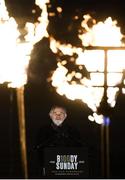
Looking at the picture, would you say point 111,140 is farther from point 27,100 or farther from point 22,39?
point 22,39

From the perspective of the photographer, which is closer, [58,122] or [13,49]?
[58,122]

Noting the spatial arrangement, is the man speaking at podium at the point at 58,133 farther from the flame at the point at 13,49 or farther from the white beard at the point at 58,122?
the flame at the point at 13,49

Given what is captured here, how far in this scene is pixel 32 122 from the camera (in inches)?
586

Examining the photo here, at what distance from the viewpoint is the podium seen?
7293mm

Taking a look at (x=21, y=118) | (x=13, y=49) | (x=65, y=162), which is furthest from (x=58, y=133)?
(x=21, y=118)

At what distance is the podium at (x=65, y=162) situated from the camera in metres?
7.29

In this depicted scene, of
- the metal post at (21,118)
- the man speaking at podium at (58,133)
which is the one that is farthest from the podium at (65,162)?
the metal post at (21,118)

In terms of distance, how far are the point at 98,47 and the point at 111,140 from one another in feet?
25.1

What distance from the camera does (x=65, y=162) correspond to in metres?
7.28

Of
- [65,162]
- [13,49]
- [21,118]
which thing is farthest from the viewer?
[21,118]

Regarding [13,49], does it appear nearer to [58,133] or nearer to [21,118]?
[21,118]

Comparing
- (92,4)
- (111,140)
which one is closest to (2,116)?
(111,140)

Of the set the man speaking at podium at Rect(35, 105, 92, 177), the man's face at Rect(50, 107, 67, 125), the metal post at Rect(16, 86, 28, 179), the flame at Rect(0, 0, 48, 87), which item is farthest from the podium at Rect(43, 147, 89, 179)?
the metal post at Rect(16, 86, 28, 179)

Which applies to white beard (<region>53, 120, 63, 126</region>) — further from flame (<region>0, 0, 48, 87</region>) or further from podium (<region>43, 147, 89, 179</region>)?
flame (<region>0, 0, 48, 87</region>)
